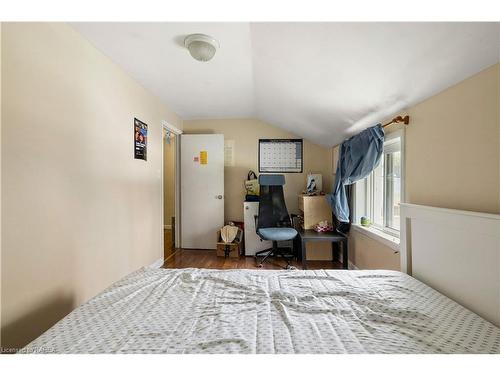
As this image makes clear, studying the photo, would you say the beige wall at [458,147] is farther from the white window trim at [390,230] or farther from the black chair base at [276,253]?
the black chair base at [276,253]

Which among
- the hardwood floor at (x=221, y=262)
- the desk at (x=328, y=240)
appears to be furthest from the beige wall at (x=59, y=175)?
the desk at (x=328, y=240)

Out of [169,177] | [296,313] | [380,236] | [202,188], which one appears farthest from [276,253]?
[169,177]

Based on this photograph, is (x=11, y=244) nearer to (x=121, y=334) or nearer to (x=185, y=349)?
(x=121, y=334)

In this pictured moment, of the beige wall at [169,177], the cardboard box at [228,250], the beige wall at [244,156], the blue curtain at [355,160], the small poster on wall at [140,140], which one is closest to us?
the blue curtain at [355,160]

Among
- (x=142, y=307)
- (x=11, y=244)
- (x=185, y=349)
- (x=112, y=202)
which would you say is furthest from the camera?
(x=112, y=202)

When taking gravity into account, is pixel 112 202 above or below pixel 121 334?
above

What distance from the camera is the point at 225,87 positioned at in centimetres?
255

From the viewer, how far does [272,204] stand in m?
3.11

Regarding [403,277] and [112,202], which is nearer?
[403,277]

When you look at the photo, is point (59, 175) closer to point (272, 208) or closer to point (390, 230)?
point (272, 208)

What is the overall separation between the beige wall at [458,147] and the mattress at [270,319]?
576mm

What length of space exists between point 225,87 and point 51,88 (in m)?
1.63

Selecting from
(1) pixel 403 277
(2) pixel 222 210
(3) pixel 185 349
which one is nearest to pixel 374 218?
(1) pixel 403 277

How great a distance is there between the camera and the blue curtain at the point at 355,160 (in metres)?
1.98
